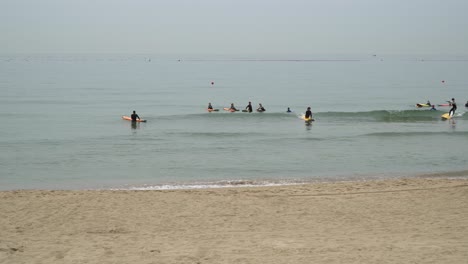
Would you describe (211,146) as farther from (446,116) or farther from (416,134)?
(446,116)

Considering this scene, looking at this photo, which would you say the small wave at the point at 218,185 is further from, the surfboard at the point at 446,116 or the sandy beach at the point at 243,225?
the surfboard at the point at 446,116

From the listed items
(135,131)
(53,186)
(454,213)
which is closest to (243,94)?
(135,131)

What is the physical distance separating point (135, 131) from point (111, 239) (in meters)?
25.0

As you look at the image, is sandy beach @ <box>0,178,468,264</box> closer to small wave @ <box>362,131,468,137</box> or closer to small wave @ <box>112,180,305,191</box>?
small wave @ <box>112,180,305,191</box>

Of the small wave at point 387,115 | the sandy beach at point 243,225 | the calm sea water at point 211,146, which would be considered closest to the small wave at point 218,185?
the calm sea water at point 211,146

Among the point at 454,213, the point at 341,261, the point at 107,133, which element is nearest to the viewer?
the point at 341,261

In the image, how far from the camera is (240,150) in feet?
89.6

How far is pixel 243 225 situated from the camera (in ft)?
39.5

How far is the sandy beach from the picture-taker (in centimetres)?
970

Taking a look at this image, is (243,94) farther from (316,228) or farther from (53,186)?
(316,228)

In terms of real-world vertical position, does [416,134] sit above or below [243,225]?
above

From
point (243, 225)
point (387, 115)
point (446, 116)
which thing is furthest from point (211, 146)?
point (446, 116)

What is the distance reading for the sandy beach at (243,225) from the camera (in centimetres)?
970

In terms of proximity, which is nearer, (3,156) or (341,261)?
(341,261)
